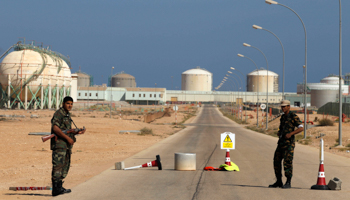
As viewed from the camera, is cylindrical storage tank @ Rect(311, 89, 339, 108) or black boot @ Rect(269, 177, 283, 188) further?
cylindrical storage tank @ Rect(311, 89, 339, 108)

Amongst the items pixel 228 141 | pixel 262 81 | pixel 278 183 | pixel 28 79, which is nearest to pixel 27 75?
pixel 28 79

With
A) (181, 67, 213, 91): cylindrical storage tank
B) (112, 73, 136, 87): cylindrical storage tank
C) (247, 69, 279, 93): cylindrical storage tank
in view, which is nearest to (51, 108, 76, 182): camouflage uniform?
(247, 69, 279, 93): cylindrical storage tank

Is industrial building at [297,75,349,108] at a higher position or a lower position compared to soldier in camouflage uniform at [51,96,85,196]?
higher

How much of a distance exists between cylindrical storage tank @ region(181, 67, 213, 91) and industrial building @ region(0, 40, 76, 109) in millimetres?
100226

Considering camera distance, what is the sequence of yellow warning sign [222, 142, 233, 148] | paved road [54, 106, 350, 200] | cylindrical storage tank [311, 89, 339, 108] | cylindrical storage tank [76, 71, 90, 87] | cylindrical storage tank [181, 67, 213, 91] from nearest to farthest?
paved road [54, 106, 350, 200] → yellow warning sign [222, 142, 233, 148] → cylindrical storage tank [311, 89, 339, 108] → cylindrical storage tank [181, 67, 213, 91] → cylindrical storage tank [76, 71, 90, 87]

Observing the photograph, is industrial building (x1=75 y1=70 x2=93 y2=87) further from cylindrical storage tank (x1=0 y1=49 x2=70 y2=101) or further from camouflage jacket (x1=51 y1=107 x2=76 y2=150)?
camouflage jacket (x1=51 y1=107 x2=76 y2=150)

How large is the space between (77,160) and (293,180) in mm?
8653

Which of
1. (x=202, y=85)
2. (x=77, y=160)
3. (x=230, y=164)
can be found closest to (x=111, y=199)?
(x=230, y=164)

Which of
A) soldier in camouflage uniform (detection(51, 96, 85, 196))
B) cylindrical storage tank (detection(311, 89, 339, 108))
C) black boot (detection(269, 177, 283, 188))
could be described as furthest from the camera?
cylindrical storage tank (detection(311, 89, 339, 108))

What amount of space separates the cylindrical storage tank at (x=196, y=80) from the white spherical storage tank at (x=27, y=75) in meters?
102

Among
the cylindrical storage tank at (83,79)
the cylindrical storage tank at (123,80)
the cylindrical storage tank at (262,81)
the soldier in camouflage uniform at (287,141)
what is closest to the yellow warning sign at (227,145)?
the soldier in camouflage uniform at (287,141)

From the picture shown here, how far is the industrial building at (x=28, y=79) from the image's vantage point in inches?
2886

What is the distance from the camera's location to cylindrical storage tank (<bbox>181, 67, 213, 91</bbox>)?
17612cm

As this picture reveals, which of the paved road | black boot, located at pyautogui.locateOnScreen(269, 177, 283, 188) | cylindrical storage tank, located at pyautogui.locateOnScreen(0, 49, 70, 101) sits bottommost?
the paved road
